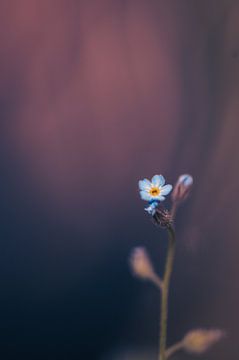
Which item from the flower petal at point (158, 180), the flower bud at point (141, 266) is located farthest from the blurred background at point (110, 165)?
the flower petal at point (158, 180)

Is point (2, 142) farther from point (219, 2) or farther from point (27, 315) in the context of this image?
point (219, 2)

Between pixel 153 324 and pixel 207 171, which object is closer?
pixel 207 171

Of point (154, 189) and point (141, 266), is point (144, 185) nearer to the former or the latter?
point (154, 189)

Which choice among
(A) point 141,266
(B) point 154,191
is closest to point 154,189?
(B) point 154,191

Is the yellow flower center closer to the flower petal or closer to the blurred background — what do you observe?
the flower petal

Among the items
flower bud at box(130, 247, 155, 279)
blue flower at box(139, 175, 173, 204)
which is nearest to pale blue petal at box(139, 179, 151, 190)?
blue flower at box(139, 175, 173, 204)

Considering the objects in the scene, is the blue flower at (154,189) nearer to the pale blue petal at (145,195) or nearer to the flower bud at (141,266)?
the pale blue petal at (145,195)

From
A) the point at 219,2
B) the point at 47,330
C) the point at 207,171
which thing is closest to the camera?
the point at 219,2

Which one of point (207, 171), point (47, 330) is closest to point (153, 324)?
point (47, 330)
